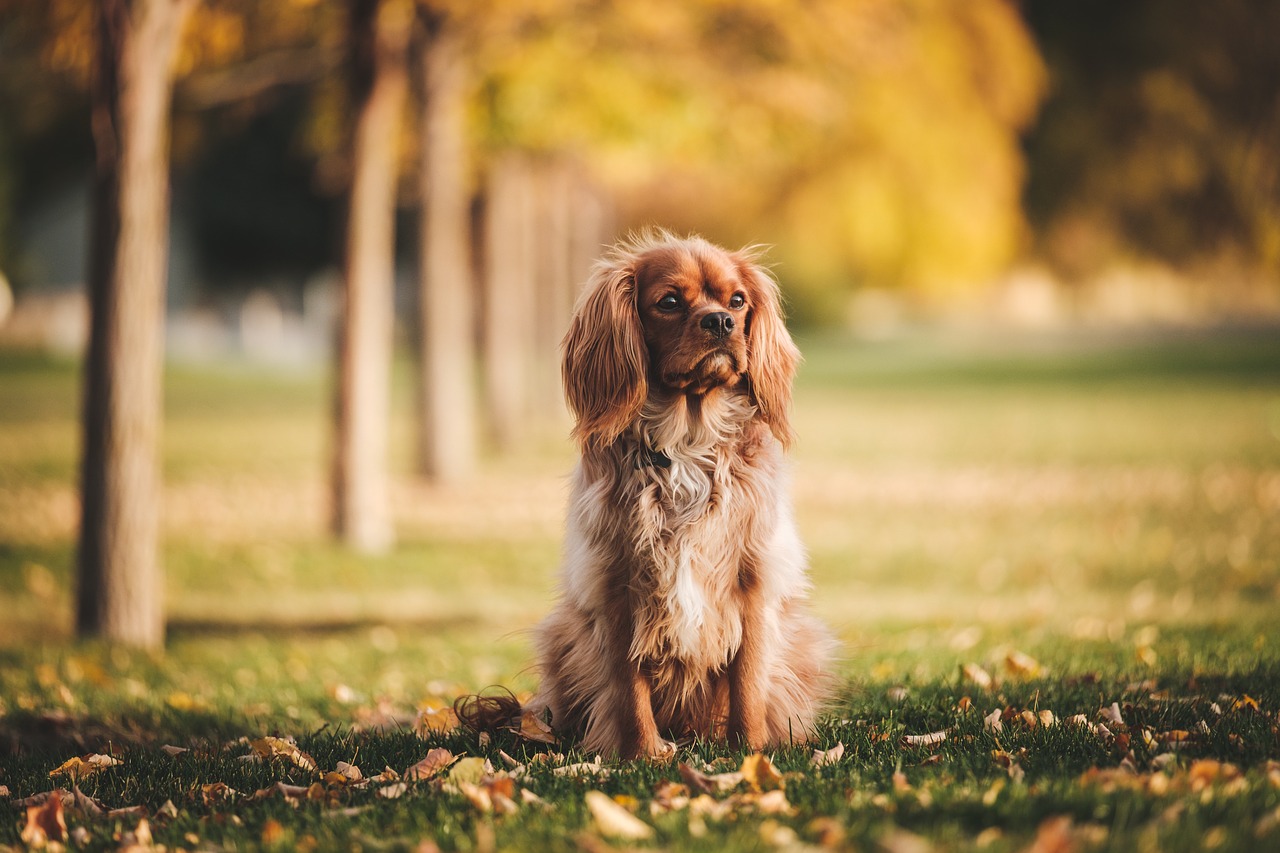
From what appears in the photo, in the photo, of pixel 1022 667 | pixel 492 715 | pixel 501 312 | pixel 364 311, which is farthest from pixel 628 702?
pixel 501 312

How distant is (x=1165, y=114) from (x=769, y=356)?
2808 centimetres

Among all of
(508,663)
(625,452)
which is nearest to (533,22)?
(508,663)

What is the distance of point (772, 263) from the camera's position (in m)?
4.78

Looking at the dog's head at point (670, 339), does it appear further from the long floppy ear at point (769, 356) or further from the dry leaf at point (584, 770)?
the dry leaf at point (584, 770)

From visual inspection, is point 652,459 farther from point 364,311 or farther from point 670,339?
point 364,311

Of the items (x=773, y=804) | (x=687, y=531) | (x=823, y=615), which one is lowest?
(x=823, y=615)

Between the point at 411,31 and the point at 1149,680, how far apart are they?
9920 mm

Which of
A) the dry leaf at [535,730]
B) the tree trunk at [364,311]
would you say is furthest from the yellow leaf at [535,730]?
the tree trunk at [364,311]

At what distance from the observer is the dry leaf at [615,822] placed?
3.33 meters

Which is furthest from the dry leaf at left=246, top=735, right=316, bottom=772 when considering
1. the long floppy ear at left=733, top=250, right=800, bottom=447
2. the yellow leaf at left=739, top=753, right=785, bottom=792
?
the long floppy ear at left=733, top=250, right=800, bottom=447

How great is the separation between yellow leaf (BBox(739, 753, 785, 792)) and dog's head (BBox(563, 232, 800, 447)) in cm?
113

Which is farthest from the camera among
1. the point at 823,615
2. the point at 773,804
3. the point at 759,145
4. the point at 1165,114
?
the point at 1165,114

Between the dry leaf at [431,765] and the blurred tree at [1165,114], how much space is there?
28036 millimetres

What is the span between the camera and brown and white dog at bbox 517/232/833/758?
423 cm
